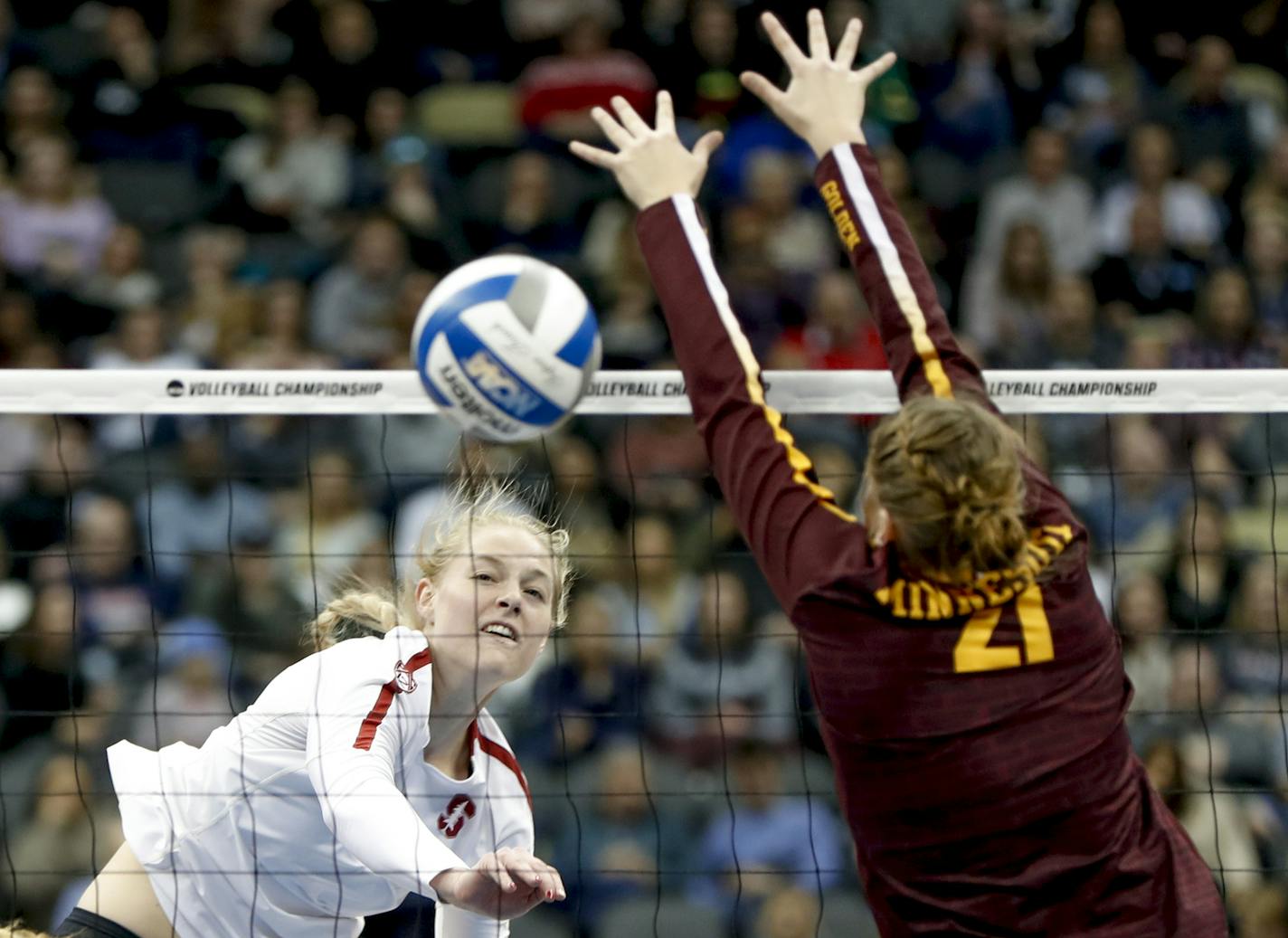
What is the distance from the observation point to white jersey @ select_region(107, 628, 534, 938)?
3980 millimetres

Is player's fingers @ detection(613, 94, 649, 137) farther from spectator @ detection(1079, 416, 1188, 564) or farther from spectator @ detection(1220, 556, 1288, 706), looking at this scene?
spectator @ detection(1079, 416, 1188, 564)

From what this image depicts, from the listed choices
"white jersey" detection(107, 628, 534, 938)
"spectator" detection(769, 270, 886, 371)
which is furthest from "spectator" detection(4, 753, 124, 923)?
"spectator" detection(769, 270, 886, 371)

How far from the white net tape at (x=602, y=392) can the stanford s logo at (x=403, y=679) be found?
0.59 m

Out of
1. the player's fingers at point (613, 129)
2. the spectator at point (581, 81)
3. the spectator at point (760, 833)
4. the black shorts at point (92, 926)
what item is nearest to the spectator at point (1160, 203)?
the spectator at point (581, 81)

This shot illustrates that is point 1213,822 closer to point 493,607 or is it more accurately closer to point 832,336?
point 832,336

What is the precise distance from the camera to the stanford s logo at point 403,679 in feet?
12.8

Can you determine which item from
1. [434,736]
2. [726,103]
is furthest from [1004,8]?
[434,736]

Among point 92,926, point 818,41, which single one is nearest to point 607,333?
point 92,926

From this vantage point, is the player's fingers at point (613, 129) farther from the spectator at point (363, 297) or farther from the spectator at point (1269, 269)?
the spectator at point (1269, 269)

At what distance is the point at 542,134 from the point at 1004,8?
287cm

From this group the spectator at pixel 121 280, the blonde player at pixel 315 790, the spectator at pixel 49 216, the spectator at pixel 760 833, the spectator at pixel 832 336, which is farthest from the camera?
the spectator at pixel 49 216

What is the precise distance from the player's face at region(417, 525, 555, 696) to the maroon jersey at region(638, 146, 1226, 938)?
1105 mm

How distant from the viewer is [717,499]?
7934 mm

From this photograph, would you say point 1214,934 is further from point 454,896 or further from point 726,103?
point 726,103
